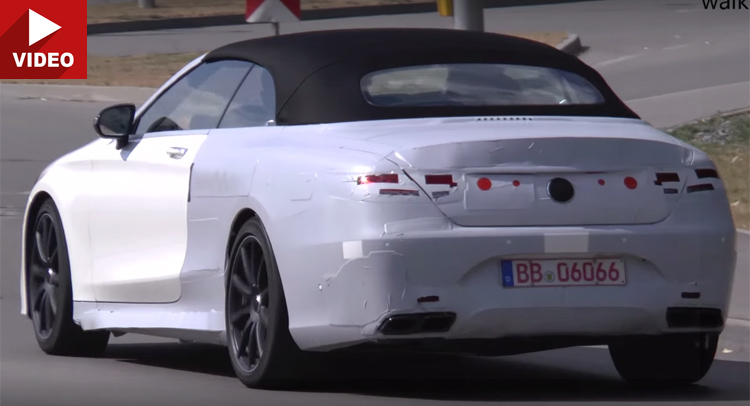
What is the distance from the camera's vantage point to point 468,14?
13195mm

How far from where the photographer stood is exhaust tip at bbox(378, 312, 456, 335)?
6.35 m

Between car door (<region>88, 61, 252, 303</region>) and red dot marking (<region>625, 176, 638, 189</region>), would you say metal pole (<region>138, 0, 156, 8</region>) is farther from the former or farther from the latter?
red dot marking (<region>625, 176, 638, 189</region>)

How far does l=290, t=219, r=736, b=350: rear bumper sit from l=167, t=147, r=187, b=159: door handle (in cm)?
125

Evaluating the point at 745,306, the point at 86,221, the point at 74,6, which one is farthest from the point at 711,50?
the point at 86,221

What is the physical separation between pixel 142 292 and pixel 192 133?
2.57ft

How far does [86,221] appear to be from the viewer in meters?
8.35

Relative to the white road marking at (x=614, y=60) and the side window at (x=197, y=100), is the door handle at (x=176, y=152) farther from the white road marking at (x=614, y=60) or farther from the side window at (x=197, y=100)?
the white road marking at (x=614, y=60)

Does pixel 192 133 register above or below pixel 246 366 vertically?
above

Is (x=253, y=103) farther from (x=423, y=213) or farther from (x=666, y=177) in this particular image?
(x=666, y=177)

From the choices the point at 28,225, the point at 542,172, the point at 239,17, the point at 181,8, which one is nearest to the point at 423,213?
the point at 542,172

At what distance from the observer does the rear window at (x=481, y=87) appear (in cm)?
716

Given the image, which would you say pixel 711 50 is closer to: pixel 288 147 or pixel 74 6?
pixel 74 6

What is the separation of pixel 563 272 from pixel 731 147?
991 cm

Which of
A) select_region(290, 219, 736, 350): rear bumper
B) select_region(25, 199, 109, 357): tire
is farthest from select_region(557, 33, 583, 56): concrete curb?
select_region(290, 219, 736, 350): rear bumper
